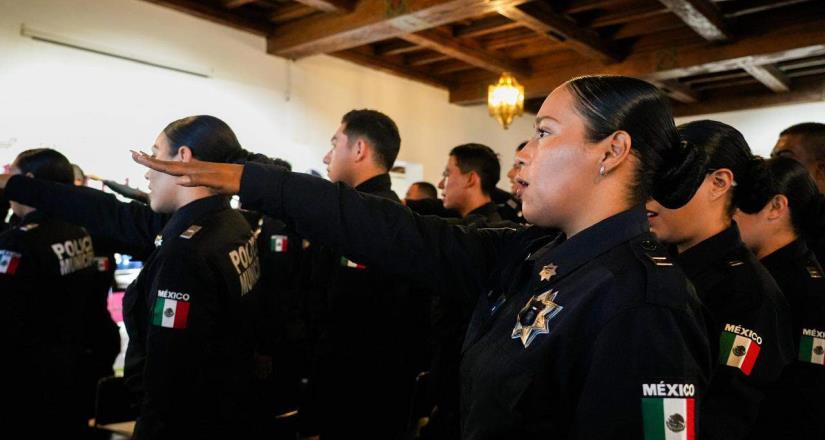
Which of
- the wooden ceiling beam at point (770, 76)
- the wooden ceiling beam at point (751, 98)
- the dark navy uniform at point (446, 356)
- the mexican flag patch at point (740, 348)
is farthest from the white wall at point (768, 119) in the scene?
the mexican flag patch at point (740, 348)

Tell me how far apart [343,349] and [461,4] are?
2684 millimetres

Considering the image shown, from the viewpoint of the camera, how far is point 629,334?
827 mm

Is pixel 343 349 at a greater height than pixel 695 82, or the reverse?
pixel 695 82

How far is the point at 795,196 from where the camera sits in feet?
5.82

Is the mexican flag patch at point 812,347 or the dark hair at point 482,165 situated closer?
the mexican flag patch at point 812,347

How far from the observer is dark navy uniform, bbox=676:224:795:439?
1.19m

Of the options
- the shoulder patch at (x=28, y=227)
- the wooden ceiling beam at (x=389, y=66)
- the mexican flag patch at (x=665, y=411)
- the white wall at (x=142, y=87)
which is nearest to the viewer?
the mexican flag patch at (x=665, y=411)

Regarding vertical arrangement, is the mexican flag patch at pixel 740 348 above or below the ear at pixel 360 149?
below

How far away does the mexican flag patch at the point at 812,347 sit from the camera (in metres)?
1.51

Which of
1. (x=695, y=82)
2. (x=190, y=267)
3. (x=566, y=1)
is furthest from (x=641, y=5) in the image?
(x=190, y=267)

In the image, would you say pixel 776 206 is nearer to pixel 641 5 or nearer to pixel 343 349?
pixel 343 349

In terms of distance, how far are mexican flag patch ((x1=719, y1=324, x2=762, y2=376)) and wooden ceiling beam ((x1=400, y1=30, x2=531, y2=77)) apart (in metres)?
4.33

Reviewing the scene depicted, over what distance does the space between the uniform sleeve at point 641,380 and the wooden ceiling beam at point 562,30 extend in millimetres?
3886

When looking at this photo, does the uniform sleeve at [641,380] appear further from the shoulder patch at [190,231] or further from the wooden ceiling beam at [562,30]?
the wooden ceiling beam at [562,30]
